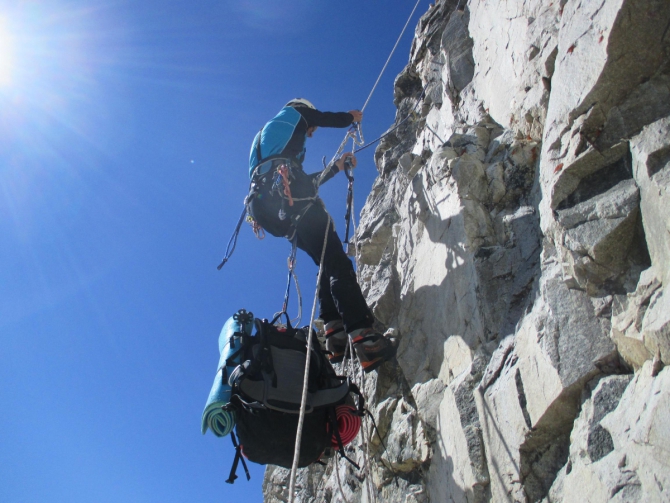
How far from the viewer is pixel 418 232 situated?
6.43 m

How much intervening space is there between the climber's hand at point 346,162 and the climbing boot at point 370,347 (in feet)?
7.34

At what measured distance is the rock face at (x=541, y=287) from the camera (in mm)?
2973

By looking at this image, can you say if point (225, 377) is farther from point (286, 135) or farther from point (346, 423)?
point (286, 135)

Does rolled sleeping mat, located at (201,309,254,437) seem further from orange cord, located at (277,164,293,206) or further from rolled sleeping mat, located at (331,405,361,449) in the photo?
orange cord, located at (277,164,293,206)

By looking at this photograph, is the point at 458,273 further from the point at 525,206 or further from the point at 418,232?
the point at 418,232

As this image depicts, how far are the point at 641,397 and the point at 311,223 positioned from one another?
4.04m

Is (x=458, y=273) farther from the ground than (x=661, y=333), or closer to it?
farther from the ground

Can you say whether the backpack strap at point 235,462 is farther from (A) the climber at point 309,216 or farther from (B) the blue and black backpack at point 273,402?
(A) the climber at point 309,216

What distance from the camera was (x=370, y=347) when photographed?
5.48 meters

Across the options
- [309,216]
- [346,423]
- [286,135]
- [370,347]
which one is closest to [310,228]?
[309,216]

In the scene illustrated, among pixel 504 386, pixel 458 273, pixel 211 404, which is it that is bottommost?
pixel 504 386

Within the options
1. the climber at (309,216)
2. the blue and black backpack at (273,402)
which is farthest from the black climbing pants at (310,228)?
the blue and black backpack at (273,402)

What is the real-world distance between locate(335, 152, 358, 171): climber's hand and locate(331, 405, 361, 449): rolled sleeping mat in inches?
123

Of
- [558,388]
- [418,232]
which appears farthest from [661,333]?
[418,232]
